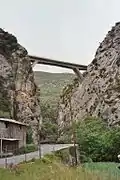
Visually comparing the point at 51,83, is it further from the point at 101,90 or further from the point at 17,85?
the point at 17,85

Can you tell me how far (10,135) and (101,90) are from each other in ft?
103

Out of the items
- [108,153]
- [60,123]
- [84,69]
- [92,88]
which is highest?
[84,69]

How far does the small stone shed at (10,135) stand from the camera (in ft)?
151

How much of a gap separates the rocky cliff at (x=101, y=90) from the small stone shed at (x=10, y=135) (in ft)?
60.4

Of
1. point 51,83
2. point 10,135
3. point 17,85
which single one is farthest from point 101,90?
point 51,83

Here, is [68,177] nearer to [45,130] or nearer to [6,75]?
[6,75]

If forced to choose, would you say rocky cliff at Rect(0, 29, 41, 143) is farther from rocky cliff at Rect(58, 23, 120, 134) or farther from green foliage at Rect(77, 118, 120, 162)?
green foliage at Rect(77, 118, 120, 162)

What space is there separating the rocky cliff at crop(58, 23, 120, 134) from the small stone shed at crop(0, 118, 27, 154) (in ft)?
60.4

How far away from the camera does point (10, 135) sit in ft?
158

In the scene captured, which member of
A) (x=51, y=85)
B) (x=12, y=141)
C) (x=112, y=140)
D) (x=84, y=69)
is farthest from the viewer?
(x=51, y=85)

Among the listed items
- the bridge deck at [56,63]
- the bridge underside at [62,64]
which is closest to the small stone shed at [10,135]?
the bridge underside at [62,64]

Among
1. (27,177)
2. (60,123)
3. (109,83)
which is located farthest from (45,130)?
(27,177)

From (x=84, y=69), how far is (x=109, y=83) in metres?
20.0

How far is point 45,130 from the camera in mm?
81312
